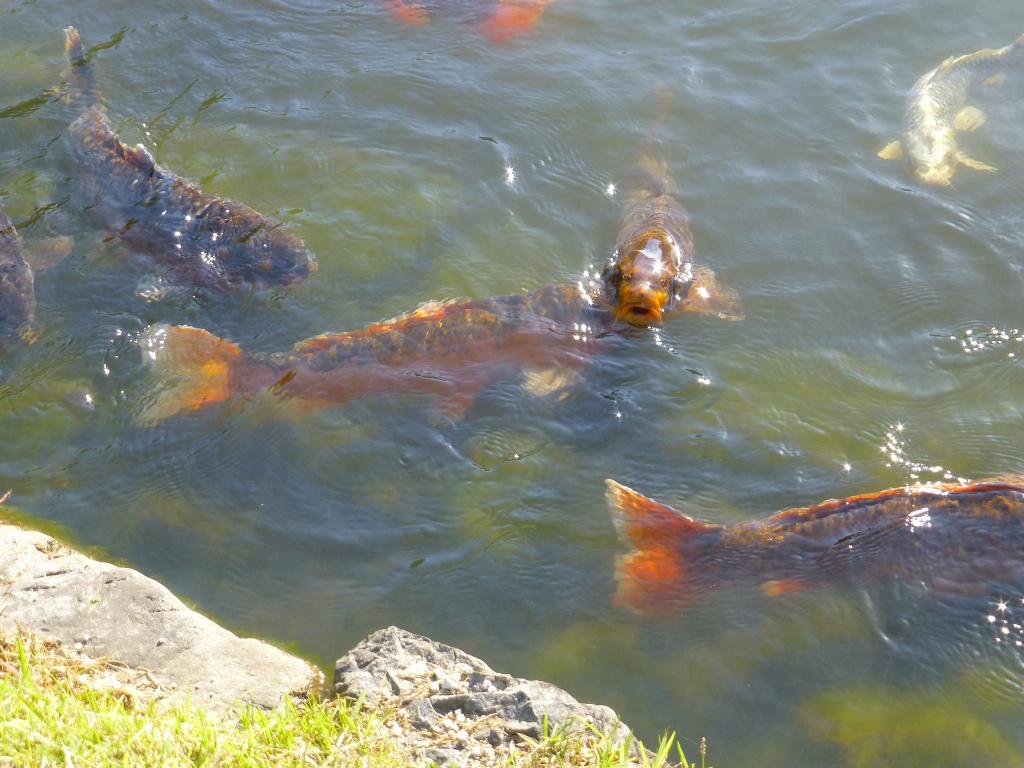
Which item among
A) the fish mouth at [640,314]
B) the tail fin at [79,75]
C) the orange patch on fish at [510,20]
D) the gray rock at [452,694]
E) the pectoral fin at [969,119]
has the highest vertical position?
the orange patch on fish at [510,20]

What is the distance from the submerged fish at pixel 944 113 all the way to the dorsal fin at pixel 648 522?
4694 millimetres

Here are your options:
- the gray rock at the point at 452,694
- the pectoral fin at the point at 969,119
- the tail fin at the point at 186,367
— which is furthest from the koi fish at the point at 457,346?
the pectoral fin at the point at 969,119

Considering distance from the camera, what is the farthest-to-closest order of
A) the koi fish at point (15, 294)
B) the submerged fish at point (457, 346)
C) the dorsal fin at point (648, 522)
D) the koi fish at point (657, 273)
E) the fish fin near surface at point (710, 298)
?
the fish fin near surface at point (710, 298) → the koi fish at point (657, 273) → the koi fish at point (15, 294) → the submerged fish at point (457, 346) → the dorsal fin at point (648, 522)

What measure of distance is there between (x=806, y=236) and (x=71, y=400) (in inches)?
232

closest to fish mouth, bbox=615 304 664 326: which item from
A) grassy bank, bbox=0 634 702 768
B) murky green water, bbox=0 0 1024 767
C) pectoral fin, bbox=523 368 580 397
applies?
murky green water, bbox=0 0 1024 767

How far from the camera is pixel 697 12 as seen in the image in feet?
36.1

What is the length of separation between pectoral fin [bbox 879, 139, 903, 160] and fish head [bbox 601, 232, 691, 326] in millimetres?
2559

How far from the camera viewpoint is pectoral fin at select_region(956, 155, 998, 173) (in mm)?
8887

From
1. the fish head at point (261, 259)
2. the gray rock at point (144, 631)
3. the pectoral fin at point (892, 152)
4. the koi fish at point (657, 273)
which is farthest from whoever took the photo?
the pectoral fin at point (892, 152)

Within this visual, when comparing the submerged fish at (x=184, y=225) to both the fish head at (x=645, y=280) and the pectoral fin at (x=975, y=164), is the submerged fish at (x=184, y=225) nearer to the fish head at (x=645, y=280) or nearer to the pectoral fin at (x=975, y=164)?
the fish head at (x=645, y=280)

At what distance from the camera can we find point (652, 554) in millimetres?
5672

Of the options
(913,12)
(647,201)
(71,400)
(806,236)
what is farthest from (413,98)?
(913,12)

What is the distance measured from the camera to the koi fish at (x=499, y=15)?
10.7m

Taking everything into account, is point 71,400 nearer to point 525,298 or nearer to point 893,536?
point 525,298
